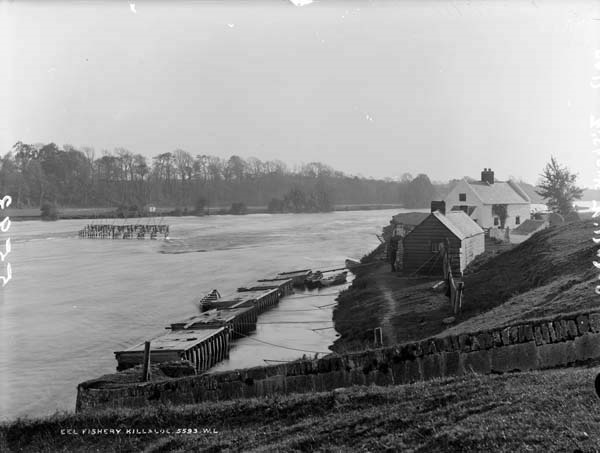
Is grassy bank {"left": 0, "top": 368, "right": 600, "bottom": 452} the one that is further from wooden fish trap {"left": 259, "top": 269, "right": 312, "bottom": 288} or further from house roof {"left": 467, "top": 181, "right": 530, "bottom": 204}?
house roof {"left": 467, "top": 181, "right": 530, "bottom": 204}

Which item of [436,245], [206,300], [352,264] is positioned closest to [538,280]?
[436,245]

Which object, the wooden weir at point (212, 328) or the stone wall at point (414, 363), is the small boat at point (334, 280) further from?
the stone wall at point (414, 363)

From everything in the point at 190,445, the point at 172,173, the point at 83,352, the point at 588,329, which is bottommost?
the point at 83,352

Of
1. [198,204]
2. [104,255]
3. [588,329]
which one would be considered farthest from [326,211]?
[588,329]

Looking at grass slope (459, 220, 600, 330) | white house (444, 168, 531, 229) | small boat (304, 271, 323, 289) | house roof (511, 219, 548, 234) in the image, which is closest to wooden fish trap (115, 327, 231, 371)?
grass slope (459, 220, 600, 330)

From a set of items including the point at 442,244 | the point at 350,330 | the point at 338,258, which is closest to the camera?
the point at 350,330

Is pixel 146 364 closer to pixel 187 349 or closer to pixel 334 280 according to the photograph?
pixel 187 349

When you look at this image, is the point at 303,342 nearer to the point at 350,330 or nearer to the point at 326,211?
the point at 350,330
